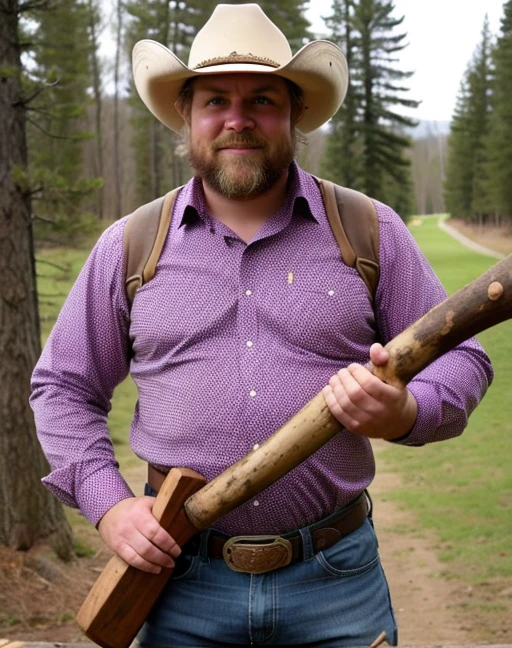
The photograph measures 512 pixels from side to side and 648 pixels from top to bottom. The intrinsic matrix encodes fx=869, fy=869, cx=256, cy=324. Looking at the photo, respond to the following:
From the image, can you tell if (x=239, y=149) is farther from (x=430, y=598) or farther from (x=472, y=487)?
(x=472, y=487)

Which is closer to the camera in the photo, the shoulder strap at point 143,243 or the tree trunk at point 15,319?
the shoulder strap at point 143,243

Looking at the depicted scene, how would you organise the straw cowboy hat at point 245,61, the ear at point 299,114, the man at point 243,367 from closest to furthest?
the man at point 243,367 < the straw cowboy hat at point 245,61 < the ear at point 299,114

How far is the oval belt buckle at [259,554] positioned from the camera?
90.4 inches

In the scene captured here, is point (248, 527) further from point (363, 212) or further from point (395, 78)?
point (395, 78)

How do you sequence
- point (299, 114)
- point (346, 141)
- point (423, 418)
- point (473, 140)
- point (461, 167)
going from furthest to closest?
point (461, 167) → point (473, 140) → point (346, 141) → point (299, 114) → point (423, 418)

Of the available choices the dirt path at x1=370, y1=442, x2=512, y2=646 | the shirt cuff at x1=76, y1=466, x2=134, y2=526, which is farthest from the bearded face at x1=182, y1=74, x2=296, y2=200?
the dirt path at x1=370, y1=442, x2=512, y2=646

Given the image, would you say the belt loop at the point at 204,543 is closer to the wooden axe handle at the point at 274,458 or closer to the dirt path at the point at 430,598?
the wooden axe handle at the point at 274,458

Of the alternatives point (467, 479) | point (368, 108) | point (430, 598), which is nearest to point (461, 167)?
point (368, 108)

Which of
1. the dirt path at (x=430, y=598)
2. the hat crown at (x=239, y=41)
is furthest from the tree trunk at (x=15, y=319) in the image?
the hat crown at (x=239, y=41)

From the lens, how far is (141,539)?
2234 millimetres

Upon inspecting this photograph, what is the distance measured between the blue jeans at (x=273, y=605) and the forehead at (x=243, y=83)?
126cm

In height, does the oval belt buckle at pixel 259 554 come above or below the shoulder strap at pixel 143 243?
below

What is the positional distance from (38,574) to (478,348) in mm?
5872

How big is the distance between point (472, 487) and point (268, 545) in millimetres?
8535
